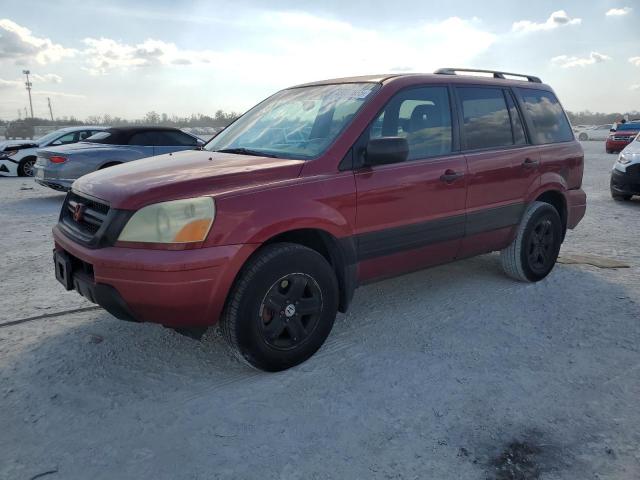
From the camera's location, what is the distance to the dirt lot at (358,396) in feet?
7.69

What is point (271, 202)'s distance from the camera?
294cm

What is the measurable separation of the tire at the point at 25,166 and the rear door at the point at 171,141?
6.23m

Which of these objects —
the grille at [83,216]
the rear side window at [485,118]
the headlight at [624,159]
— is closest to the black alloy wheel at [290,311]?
the grille at [83,216]

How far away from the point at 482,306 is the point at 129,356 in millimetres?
2706

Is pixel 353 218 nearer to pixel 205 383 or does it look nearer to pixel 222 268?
pixel 222 268

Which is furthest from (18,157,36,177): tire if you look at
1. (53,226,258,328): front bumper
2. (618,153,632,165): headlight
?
(618,153,632,165): headlight

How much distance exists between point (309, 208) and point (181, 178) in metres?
0.76

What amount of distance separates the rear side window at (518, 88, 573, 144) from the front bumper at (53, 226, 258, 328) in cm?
314

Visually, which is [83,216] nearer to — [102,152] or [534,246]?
[534,246]

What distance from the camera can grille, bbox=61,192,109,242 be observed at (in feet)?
9.90

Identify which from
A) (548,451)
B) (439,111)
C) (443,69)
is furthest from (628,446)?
(443,69)

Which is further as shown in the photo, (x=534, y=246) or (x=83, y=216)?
(x=534, y=246)

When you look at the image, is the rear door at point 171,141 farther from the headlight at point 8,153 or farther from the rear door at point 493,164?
the rear door at point 493,164

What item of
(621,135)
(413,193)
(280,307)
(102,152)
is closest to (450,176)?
(413,193)
